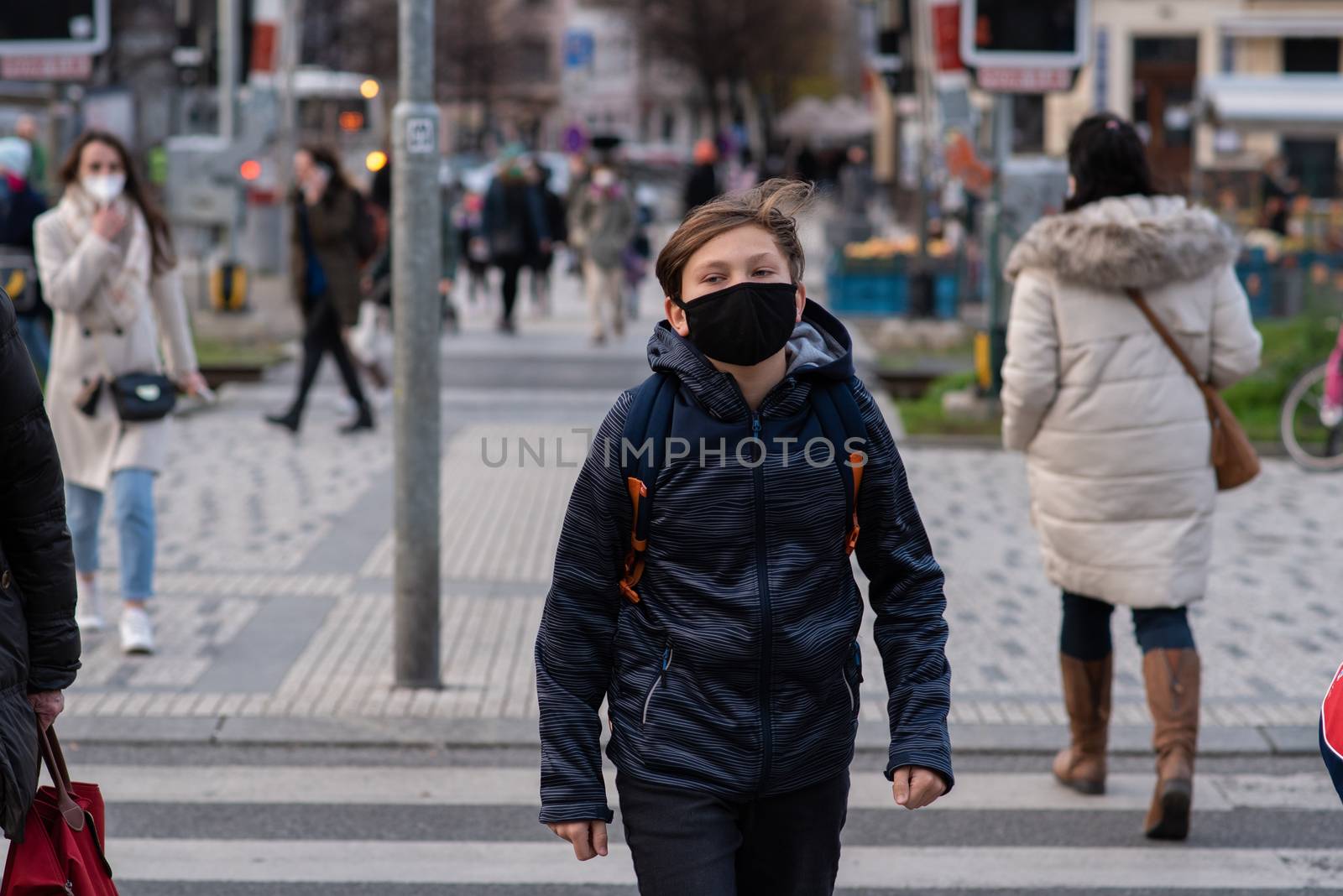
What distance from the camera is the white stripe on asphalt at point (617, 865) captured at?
4.84 meters

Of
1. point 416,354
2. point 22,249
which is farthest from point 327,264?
point 416,354

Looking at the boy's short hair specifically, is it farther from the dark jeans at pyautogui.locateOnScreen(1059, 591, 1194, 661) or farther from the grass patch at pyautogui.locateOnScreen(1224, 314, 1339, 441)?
the grass patch at pyautogui.locateOnScreen(1224, 314, 1339, 441)

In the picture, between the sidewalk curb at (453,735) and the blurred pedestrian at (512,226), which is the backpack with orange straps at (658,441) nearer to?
the sidewalk curb at (453,735)

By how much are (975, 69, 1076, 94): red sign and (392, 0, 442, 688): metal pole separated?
642 cm

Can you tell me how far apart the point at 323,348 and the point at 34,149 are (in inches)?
211

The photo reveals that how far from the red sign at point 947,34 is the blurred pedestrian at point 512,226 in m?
6.36

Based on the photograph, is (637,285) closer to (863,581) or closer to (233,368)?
(233,368)

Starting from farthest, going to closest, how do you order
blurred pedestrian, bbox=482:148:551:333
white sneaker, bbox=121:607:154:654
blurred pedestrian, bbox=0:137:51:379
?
blurred pedestrian, bbox=482:148:551:333 < blurred pedestrian, bbox=0:137:51:379 < white sneaker, bbox=121:607:154:654

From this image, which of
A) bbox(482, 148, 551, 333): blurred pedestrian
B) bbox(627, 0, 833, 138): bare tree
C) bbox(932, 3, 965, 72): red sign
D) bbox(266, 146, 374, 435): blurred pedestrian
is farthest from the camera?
bbox(627, 0, 833, 138): bare tree

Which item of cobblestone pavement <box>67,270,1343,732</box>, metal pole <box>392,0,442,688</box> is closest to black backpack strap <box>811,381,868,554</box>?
cobblestone pavement <box>67,270,1343,732</box>

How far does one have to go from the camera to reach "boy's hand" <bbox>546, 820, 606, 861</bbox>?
3.02m

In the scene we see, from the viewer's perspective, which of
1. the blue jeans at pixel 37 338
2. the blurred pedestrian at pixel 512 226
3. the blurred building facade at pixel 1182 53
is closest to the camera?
the blue jeans at pixel 37 338

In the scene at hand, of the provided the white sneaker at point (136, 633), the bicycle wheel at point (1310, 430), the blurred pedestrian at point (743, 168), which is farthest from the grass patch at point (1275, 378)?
the blurred pedestrian at point (743, 168)

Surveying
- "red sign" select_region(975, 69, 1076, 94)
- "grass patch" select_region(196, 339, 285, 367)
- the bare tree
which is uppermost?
the bare tree
